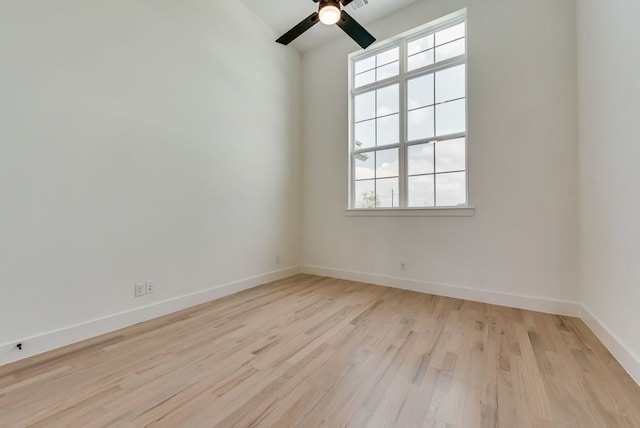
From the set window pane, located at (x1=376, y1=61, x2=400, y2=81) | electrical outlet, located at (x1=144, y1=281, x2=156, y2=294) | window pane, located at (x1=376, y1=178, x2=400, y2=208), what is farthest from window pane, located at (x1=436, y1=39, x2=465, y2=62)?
electrical outlet, located at (x1=144, y1=281, x2=156, y2=294)

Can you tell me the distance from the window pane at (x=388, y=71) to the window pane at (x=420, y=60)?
16cm

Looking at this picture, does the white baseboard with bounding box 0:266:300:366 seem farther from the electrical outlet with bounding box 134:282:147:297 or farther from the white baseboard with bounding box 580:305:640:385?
the white baseboard with bounding box 580:305:640:385

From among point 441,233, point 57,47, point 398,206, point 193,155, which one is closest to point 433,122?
point 398,206

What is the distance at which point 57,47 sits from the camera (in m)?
1.87

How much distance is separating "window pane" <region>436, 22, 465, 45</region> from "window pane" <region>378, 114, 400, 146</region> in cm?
99

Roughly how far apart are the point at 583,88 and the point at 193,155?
3737 millimetres

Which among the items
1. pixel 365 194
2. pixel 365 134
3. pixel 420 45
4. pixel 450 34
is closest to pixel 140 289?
pixel 365 194

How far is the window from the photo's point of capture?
9.91 feet

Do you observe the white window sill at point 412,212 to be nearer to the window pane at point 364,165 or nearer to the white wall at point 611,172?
the window pane at point 364,165

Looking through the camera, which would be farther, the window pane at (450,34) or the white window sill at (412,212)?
the window pane at (450,34)

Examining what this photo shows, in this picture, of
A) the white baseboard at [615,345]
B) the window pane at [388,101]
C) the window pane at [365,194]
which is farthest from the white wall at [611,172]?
the window pane at [365,194]

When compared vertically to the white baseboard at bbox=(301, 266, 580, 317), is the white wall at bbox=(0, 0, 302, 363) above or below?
above

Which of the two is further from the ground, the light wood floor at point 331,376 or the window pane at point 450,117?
the window pane at point 450,117

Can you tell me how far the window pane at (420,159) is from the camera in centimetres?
317
